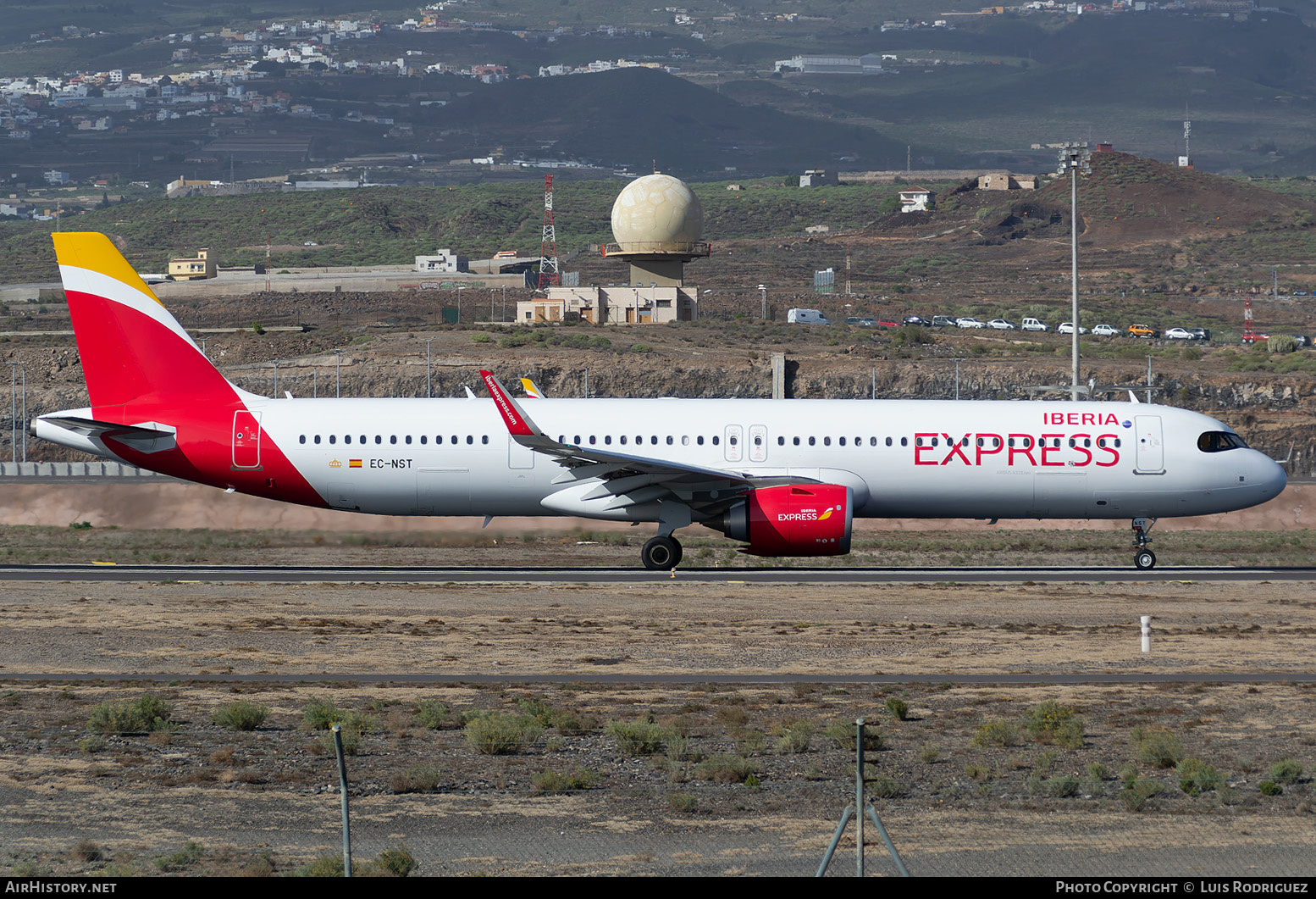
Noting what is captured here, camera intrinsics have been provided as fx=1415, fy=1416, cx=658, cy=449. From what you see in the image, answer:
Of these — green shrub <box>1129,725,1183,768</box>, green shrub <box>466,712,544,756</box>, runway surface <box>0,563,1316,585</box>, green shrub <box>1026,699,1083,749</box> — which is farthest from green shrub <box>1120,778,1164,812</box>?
runway surface <box>0,563,1316,585</box>

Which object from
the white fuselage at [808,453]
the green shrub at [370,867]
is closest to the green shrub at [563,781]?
the green shrub at [370,867]

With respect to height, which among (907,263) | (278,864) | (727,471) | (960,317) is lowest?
(278,864)

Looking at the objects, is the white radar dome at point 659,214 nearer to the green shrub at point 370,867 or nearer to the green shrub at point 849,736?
the green shrub at point 849,736

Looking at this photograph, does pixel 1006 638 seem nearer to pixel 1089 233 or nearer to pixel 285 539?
pixel 285 539

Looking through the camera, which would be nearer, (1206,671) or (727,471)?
(1206,671)

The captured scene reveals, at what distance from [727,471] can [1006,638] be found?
965 cm

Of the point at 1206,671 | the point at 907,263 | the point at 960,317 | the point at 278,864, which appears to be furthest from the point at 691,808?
the point at 907,263

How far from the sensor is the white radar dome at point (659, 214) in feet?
285

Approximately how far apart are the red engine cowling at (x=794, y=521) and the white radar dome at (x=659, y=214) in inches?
2260

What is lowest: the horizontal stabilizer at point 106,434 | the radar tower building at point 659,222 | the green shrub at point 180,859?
the green shrub at point 180,859

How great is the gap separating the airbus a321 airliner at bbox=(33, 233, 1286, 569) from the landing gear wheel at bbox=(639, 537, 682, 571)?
0.15 ft

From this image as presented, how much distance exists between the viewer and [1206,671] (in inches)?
856

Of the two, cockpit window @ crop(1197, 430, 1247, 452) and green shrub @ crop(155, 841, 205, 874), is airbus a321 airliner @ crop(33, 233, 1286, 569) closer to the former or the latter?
cockpit window @ crop(1197, 430, 1247, 452)

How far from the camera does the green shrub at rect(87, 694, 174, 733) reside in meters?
17.2
